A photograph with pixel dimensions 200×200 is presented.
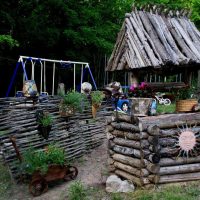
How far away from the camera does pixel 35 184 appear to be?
7395 millimetres

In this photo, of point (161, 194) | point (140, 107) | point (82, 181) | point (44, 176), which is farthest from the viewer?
point (82, 181)

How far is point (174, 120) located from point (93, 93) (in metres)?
3.42

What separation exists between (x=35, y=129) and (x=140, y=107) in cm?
238

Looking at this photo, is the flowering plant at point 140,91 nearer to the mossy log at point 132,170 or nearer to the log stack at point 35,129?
the mossy log at point 132,170

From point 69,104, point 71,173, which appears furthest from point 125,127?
point 69,104

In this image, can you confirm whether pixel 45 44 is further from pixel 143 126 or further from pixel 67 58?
pixel 143 126

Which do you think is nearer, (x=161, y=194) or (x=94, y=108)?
(x=161, y=194)

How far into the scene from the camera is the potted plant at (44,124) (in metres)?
8.20

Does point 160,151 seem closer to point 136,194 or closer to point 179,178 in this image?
point 179,178

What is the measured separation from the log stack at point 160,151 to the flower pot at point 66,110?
2.10 meters

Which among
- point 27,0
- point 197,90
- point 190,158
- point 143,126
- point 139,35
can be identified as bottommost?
point 190,158

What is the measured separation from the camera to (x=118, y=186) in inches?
267

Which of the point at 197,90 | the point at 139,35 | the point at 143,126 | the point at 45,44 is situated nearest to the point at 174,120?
the point at 143,126

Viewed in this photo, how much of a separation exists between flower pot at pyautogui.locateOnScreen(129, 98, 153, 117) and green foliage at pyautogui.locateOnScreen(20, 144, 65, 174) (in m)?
1.63
